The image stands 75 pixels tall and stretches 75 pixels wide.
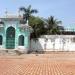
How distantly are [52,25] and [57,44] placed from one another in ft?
23.2

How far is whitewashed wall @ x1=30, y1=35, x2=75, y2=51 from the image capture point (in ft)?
129

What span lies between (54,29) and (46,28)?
1249 mm

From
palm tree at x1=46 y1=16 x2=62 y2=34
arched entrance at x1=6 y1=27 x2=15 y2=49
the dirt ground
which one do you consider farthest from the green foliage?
the dirt ground

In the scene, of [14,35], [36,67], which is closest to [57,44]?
[14,35]

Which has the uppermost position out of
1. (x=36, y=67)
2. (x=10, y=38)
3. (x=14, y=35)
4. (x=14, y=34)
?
(x=14, y=34)

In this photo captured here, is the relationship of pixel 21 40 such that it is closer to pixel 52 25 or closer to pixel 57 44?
pixel 57 44

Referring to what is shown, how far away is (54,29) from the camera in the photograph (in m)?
45.1

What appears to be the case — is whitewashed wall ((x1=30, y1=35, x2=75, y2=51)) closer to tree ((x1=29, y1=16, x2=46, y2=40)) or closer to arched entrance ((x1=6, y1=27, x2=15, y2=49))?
tree ((x1=29, y1=16, x2=46, y2=40))

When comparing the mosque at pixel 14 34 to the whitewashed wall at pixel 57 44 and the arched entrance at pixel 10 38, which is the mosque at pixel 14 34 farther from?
the whitewashed wall at pixel 57 44

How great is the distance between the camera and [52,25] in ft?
151

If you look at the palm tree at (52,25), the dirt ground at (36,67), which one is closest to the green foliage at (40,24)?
the palm tree at (52,25)

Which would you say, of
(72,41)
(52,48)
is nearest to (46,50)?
(52,48)

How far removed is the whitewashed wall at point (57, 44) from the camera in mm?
39375

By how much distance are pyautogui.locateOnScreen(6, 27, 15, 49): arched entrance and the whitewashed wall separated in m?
2.90
